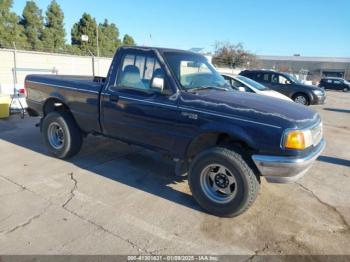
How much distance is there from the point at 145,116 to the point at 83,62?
15862 millimetres

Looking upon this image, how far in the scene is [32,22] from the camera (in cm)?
2920

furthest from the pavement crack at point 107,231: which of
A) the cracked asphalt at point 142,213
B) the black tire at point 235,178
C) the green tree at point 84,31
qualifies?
the green tree at point 84,31

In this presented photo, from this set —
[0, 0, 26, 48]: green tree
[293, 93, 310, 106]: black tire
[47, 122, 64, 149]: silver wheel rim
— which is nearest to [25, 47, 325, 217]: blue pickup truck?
[47, 122, 64, 149]: silver wheel rim

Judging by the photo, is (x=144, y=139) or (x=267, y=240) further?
(x=144, y=139)

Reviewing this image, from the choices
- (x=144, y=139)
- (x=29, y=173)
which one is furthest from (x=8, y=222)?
(x=144, y=139)

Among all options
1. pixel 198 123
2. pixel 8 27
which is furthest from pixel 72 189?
pixel 8 27

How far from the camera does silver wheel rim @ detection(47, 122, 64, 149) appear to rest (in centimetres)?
533

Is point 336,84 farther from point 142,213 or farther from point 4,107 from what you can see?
point 142,213

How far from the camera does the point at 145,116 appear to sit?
4.12 m

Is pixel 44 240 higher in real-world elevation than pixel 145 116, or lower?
lower

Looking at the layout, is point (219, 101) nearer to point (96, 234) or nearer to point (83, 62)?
point (96, 234)

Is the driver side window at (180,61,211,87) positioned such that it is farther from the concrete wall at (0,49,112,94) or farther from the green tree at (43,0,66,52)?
the green tree at (43,0,66,52)

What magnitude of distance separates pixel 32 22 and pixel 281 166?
105 feet

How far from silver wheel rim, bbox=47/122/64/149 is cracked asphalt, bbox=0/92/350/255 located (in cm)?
29
